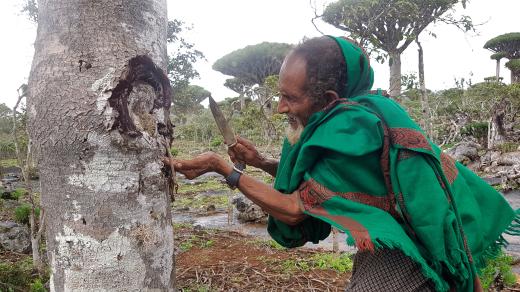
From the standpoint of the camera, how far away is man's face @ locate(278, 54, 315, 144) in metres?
1.29

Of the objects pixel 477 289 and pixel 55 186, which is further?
pixel 477 289

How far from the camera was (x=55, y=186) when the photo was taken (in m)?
1.15

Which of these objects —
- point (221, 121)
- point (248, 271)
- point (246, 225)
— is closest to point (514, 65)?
point (246, 225)

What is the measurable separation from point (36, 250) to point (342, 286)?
2.73 metres

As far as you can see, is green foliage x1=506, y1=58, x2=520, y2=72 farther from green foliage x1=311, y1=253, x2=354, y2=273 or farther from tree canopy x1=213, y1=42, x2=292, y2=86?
green foliage x1=311, y1=253, x2=354, y2=273

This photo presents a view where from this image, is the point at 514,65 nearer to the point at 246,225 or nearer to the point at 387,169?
the point at 246,225

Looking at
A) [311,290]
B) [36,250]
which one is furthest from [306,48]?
[36,250]

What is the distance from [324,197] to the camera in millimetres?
1186

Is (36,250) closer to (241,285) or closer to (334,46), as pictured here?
(241,285)

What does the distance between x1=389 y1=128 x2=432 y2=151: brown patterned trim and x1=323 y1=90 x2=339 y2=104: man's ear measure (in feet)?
0.71

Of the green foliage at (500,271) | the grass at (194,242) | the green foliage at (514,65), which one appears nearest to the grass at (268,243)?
the grass at (194,242)

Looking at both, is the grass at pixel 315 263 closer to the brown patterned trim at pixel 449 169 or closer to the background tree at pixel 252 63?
the brown patterned trim at pixel 449 169

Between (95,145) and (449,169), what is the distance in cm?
118

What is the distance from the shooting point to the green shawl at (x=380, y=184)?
3.81ft
